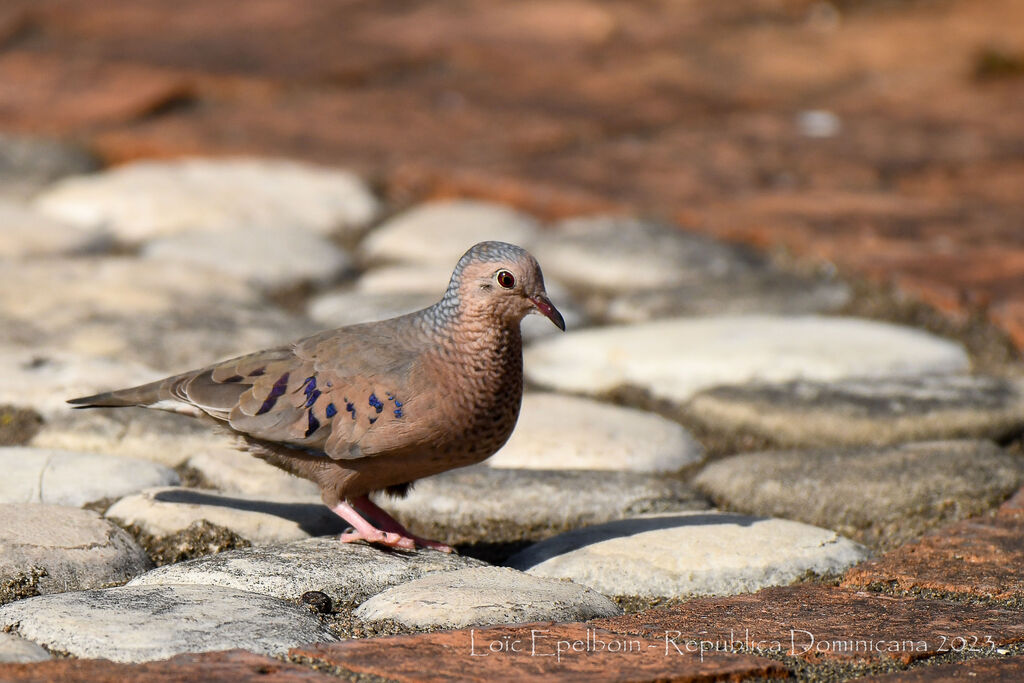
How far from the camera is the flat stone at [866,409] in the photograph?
13.2 ft

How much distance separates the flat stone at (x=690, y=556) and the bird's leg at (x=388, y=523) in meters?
0.20

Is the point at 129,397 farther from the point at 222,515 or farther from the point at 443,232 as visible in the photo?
the point at 443,232

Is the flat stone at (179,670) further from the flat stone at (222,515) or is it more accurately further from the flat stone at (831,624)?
A: the flat stone at (222,515)

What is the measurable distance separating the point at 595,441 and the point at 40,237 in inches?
111

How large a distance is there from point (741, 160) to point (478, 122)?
4.78ft

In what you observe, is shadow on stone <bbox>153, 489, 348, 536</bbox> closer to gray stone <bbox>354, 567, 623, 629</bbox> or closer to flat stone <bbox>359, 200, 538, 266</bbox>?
gray stone <bbox>354, 567, 623, 629</bbox>

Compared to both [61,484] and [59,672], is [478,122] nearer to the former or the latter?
[61,484]

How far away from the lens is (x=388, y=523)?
11.1ft

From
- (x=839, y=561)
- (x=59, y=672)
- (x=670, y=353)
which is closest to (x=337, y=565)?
(x=59, y=672)

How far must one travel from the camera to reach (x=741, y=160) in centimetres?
671

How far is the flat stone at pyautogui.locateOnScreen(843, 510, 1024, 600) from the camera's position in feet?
9.84

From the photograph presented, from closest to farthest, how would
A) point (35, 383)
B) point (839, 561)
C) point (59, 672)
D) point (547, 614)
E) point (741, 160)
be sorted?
point (59, 672) < point (547, 614) < point (839, 561) < point (35, 383) < point (741, 160)

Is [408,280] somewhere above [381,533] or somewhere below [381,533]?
above

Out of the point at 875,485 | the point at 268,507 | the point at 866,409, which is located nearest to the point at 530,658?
the point at 268,507
